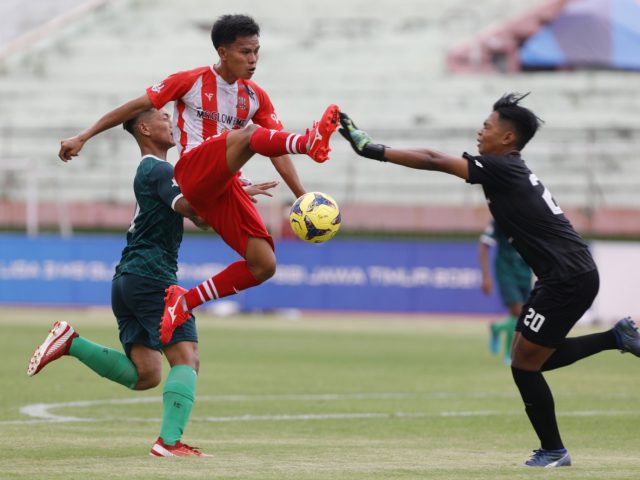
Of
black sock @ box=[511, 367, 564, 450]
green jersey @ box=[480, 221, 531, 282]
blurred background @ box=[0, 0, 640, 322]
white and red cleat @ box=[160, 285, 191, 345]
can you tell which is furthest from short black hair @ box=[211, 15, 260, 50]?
blurred background @ box=[0, 0, 640, 322]

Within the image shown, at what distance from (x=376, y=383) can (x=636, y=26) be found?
25.4 m

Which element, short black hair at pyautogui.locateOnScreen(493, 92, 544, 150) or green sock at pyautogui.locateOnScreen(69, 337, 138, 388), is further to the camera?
green sock at pyautogui.locateOnScreen(69, 337, 138, 388)

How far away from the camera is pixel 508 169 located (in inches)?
310

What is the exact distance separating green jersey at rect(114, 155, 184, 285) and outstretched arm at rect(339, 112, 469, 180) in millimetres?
1498

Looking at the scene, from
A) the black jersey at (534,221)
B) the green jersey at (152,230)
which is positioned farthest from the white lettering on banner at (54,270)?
the black jersey at (534,221)

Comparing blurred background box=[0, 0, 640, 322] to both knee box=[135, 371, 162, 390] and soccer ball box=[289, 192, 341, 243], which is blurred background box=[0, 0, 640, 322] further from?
soccer ball box=[289, 192, 341, 243]

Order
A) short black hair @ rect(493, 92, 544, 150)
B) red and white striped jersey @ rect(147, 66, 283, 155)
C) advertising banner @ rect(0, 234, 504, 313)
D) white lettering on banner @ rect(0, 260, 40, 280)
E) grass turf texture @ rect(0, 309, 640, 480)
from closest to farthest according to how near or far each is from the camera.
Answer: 1. grass turf texture @ rect(0, 309, 640, 480)
2. short black hair @ rect(493, 92, 544, 150)
3. red and white striped jersey @ rect(147, 66, 283, 155)
4. advertising banner @ rect(0, 234, 504, 313)
5. white lettering on banner @ rect(0, 260, 40, 280)

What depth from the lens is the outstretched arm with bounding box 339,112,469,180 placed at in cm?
751

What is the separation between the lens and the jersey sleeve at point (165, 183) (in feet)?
27.2

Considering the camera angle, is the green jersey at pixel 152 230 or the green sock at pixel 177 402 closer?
the green sock at pixel 177 402

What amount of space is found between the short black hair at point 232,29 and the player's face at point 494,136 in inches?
71.6

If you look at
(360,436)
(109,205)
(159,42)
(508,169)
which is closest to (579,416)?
(360,436)

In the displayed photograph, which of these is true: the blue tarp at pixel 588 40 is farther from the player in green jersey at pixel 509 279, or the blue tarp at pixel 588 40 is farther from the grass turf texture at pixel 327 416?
the player in green jersey at pixel 509 279

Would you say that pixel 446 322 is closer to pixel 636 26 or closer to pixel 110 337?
pixel 110 337
